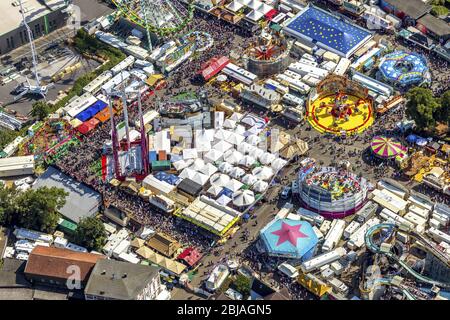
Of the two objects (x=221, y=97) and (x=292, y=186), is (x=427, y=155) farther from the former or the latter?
(x=221, y=97)

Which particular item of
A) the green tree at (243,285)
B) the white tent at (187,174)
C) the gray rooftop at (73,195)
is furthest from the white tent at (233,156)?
the green tree at (243,285)

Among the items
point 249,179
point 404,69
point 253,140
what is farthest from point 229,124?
point 404,69

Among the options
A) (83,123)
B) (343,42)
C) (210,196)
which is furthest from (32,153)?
(343,42)

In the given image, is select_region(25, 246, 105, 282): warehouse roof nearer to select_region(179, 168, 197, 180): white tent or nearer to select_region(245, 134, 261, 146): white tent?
select_region(179, 168, 197, 180): white tent

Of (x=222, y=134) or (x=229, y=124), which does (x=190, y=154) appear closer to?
(x=222, y=134)

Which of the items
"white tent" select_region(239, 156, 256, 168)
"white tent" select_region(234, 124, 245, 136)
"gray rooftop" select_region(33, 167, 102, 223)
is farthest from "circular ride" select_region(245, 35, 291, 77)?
"gray rooftop" select_region(33, 167, 102, 223)
